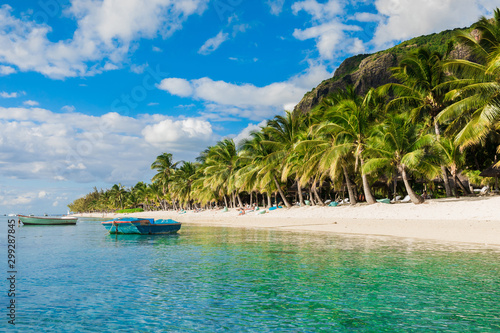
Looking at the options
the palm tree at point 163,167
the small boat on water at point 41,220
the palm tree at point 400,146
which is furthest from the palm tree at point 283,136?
the palm tree at point 163,167

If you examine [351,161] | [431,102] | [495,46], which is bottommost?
[351,161]

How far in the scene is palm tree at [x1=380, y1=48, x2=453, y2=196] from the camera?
24.7 meters

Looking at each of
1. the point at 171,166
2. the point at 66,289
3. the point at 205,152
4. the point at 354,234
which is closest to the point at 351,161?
the point at 354,234

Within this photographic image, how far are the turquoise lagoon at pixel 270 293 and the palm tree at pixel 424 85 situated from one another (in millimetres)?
15400

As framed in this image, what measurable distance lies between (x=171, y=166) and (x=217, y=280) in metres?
68.5

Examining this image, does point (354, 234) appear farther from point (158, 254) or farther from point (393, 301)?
point (393, 301)

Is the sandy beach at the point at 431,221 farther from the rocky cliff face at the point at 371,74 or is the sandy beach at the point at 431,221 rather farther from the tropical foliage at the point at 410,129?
the rocky cliff face at the point at 371,74

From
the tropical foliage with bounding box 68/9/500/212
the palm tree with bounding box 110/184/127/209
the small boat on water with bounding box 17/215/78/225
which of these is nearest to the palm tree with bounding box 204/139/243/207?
the tropical foliage with bounding box 68/9/500/212

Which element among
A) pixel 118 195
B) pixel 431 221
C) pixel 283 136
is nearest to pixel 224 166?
pixel 283 136

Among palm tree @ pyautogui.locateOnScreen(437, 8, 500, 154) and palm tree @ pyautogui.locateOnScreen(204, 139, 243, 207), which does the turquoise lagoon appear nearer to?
palm tree @ pyautogui.locateOnScreen(437, 8, 500, 154)

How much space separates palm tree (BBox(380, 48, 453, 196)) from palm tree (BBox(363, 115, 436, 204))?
4.77 ft

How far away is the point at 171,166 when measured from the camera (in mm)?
75250

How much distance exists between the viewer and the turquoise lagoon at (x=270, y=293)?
216 inches

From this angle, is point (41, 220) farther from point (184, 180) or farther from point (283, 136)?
point (283, 136)
